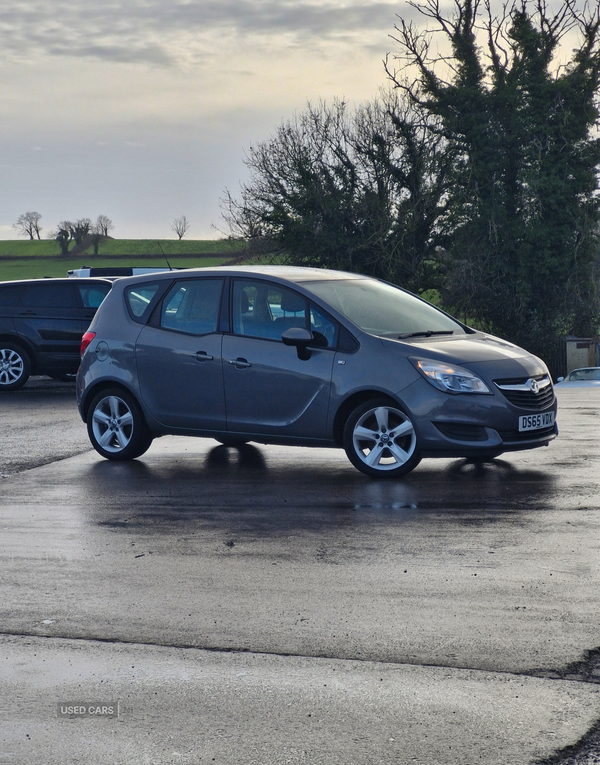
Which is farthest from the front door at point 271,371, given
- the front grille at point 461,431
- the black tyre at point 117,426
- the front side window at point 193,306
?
the black tyre at point 117,426

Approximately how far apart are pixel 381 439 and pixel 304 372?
2.80 ft

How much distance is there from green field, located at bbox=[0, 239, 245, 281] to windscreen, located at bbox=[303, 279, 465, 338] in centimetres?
6895

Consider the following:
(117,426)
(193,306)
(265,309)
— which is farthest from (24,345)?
(265,309)

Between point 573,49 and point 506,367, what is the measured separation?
3947 centimetres

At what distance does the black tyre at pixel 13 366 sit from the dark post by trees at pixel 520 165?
28570 millimetres

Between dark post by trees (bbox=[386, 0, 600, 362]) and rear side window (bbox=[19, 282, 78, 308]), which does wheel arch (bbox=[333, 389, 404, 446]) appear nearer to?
rear side window (bbox=[19, 282, 78, 308])

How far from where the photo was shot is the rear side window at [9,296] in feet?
59.5

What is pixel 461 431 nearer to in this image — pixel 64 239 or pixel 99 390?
pixel 99 390

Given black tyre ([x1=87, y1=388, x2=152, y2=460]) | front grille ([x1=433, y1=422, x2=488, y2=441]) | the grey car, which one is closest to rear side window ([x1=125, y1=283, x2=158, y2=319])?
the grey car

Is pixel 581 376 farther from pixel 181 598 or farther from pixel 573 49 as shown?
pixel 181 598

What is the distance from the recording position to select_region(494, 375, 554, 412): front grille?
8219 millimetres

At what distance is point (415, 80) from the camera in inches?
1796

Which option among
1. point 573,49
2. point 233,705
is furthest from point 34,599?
point 573,49

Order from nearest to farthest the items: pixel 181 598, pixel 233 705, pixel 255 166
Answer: pixel 233 705 → pixel 181 598 → pixel 255 166
